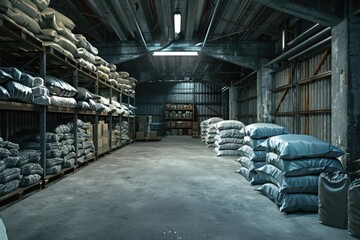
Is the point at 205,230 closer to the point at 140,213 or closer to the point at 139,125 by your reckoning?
the point at 140,213

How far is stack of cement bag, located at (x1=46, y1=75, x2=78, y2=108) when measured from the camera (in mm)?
5281

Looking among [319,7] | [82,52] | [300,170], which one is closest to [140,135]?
[82,52]

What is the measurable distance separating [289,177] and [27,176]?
4266 mm

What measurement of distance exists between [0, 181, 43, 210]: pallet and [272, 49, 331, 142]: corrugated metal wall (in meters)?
6.94

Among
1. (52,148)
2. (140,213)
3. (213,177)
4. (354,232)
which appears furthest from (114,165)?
(354,232)

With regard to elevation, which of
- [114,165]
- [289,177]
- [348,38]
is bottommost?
[114,165]

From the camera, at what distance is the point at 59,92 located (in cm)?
562

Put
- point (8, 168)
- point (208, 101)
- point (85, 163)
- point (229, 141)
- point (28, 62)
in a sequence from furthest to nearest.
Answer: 1. point (208, 101)
2. point (229, 141)
3. point (85, 163)
4. point (28, 62)
5. point (8, 168)

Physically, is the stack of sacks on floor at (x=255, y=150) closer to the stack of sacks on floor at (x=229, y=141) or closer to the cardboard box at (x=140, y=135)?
the stack of sacks on floor at (x=229, y=141)

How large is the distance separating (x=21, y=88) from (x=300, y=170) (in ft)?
14.6

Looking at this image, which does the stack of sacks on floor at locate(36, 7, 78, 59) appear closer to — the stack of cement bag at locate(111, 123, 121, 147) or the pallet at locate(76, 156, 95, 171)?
the pallet at locate(76, 156, 95, 171)

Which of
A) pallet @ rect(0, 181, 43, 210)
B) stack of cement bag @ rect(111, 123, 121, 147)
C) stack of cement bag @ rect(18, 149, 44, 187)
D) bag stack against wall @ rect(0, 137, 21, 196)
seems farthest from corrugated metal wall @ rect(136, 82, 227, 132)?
bag stack against wall @ rect(0, 137, 21, 196)

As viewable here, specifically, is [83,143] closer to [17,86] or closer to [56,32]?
[56,32]

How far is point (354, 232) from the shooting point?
289 centimetres
